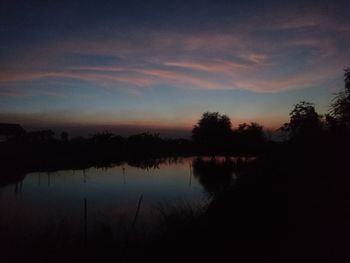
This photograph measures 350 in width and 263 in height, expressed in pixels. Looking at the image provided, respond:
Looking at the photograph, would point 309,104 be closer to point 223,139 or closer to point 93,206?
point 93,206

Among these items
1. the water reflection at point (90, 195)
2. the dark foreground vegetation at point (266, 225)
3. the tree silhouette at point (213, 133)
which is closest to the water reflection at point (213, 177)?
the water reflection at point (90, 195)

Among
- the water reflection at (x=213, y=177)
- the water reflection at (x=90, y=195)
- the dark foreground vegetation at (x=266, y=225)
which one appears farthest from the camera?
the water reflection at (x=213, y=177)

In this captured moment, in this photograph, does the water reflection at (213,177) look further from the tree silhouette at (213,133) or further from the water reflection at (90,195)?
the tree silhouette at (213,133)

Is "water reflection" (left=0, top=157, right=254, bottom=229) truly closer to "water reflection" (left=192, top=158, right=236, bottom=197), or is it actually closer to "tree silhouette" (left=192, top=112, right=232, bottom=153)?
"water reflection" (left=192, top=158, right=236, bottom=197)

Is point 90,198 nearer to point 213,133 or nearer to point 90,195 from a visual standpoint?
point 90,195

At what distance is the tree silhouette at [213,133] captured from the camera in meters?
101

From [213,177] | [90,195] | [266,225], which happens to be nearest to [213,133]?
[213,177]

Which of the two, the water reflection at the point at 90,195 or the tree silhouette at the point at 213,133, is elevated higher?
the tree silhouette at the point at 213,133

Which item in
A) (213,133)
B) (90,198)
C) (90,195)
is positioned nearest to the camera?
(90,198)

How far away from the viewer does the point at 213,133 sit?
331 ft

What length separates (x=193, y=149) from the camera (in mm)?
119562

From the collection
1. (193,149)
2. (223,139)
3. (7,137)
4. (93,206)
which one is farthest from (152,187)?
(193,149)

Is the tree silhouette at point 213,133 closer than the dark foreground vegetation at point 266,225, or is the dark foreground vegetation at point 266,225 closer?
the dark foreground vegetation at point 266,225

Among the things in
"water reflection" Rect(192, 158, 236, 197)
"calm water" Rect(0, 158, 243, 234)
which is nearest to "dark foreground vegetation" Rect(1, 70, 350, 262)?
"calm water" Rect(0, 158, 243, 234)
